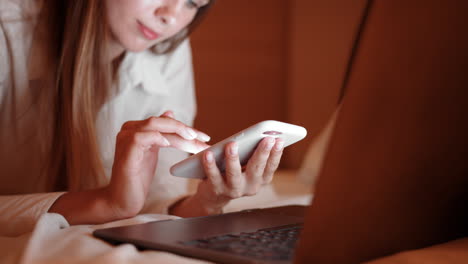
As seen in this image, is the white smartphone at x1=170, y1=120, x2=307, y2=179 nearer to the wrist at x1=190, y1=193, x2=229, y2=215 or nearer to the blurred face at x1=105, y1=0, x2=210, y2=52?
the wrist at x1=190, y1=193, x2=229, y2=215

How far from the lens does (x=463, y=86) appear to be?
0.30 metres

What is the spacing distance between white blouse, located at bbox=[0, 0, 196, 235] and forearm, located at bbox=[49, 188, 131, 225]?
21mm

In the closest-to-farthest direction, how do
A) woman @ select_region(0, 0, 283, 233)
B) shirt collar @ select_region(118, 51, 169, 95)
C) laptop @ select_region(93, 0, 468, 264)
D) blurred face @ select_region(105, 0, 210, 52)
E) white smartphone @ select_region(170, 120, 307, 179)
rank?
laptop @ select_region(93, 0, 468, 264), white smartphone @ select_region(170, 120, 307, 179), woman @ select_region(0, 0, 283, 233), blurred face @ select_region(105, 0, 210, 52), shirt collar @ select_region(118, 51, 169, 95)

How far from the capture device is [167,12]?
1.00 meters

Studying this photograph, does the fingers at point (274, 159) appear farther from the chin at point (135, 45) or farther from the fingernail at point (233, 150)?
the chin at point (135, 45)

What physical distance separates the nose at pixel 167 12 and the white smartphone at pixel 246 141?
0.42 metres

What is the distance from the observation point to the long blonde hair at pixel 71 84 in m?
0.97

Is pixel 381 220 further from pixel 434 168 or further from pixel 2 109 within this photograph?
pixel 2 109

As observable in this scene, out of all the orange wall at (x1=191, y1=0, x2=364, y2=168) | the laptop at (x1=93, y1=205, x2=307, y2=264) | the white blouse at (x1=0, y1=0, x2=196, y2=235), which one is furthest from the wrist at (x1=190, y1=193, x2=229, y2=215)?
the orange wall at (x1=191, y1=0, x2=364, y2=168)

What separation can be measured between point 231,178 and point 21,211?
0.32 metres

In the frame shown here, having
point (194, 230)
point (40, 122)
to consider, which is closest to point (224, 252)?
point (194, 230)

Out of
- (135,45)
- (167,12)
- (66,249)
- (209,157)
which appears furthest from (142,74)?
(66,249)

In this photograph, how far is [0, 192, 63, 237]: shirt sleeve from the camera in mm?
651

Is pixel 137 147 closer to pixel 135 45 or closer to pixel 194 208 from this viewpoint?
pixel 194 208
